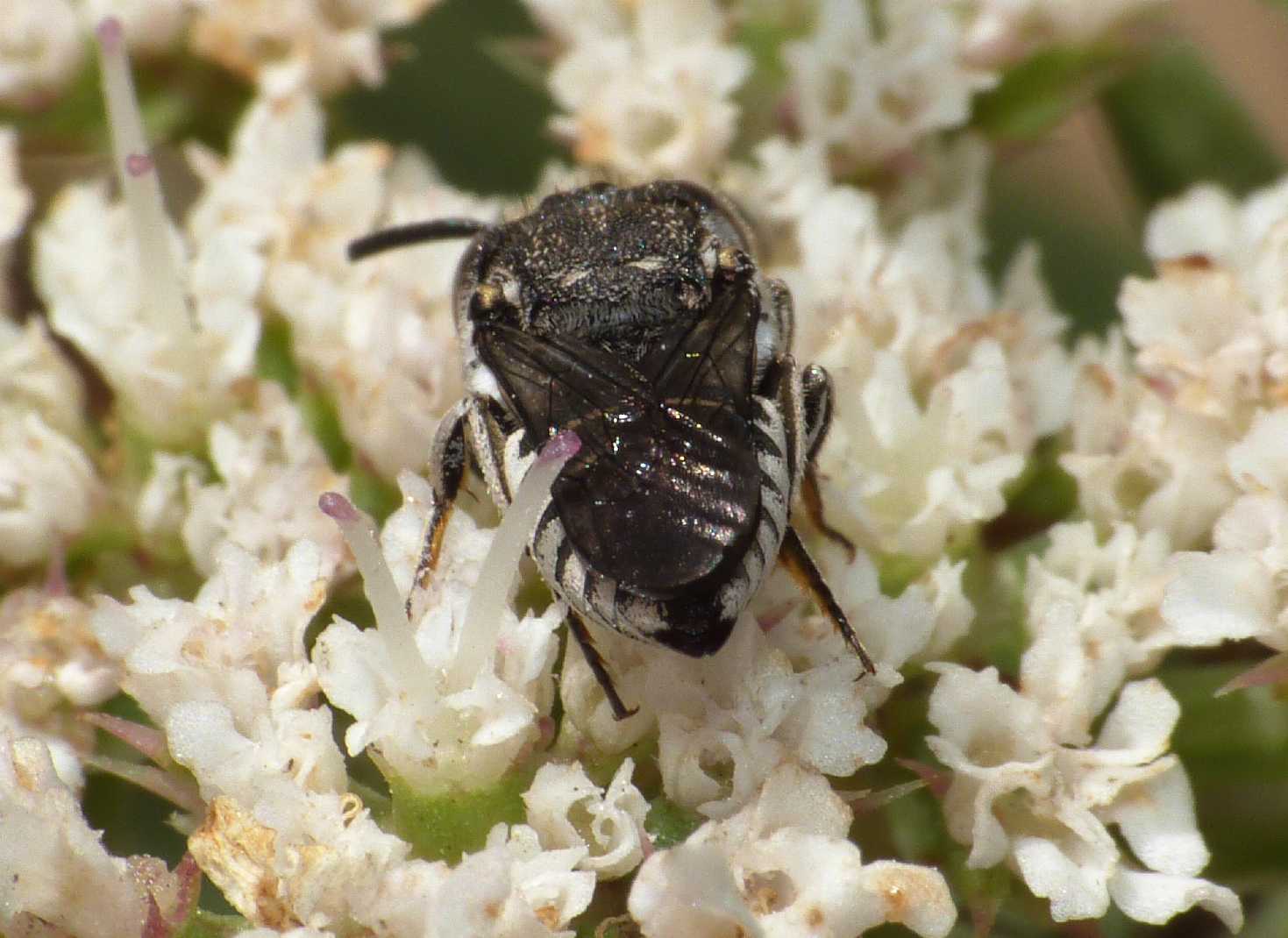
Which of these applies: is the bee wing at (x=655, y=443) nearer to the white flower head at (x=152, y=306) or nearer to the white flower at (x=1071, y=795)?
the white flower at (x=1071, y=795)

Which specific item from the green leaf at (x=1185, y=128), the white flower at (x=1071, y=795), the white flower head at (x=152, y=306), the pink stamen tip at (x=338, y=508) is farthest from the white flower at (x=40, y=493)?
the green leaf at (x=1185, y=128)

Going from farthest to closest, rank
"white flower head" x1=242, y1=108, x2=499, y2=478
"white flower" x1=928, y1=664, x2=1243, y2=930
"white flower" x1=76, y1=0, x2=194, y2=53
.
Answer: "white flower" x1=76, y1=0, x2=194, y2=53 < "white flower head" x1=242, y1=108, x2=499, y2=478 < "white flower" x1=928, y1=664, x2=1243, y2=930

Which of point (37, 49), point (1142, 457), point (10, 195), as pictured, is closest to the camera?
point (1142, 457)

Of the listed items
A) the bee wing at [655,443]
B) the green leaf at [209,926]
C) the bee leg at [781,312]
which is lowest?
the green leaf at [209,926]

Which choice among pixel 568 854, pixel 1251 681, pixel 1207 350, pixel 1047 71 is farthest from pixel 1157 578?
pixel 1047 71

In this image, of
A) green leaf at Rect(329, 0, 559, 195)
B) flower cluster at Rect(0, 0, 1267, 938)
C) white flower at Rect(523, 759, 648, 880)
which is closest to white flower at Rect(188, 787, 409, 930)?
flower cluster at Rect(0, 0, 1267, 938)

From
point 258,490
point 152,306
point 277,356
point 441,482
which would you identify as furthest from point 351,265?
point 441,482

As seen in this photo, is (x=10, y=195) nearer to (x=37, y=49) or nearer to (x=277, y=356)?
(x=37, y=49)

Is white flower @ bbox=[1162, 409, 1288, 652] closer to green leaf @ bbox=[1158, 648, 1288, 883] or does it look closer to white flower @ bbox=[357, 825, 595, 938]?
green leaf @ bbox=[1158, 648, 1288, 883]
